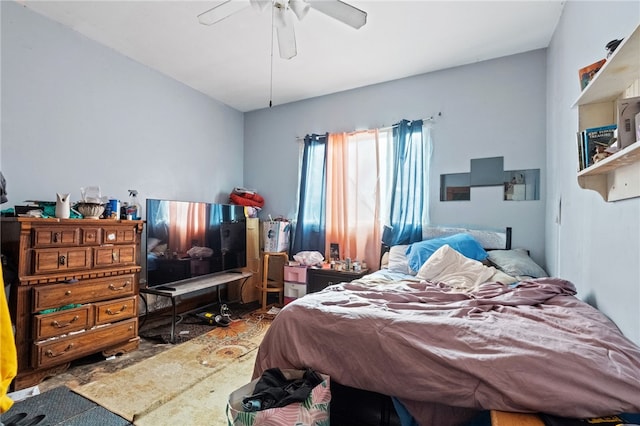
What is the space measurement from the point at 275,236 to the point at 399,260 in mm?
1629

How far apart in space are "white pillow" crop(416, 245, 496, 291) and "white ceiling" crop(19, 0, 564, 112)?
1.91 m

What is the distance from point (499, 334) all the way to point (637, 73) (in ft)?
3.61

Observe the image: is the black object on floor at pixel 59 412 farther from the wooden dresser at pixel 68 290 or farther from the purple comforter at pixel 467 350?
the wooden dresser at pixel 68 290

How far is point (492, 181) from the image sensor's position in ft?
10.4

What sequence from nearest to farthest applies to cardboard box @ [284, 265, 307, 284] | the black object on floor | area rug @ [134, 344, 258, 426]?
the black object on floor < area rug @ [134, 344, 258, 426] < cardboard box @ [284, 265, 307, 284]

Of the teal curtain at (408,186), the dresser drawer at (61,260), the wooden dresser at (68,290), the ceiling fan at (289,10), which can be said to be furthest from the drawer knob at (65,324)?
the teal curtain at (408,186)

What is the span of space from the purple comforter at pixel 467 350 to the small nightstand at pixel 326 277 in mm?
1519

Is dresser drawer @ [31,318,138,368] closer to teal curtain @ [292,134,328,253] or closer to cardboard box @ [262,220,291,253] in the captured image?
cardboard box @ [262,220,291,253]

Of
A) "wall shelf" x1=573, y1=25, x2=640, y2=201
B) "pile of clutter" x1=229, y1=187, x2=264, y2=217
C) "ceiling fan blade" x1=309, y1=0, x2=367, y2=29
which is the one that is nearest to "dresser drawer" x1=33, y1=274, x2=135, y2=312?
"pile of clutter" x1=229, y1=187, x2=264, y2=217

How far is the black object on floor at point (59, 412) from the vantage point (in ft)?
4.09

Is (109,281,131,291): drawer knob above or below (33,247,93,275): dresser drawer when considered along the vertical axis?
below

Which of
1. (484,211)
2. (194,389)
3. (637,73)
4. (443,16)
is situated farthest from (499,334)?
(443,16)

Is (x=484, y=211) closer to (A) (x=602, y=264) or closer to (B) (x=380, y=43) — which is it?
(A) (x=602, y=264)

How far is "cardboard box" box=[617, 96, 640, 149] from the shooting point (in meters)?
1.00
